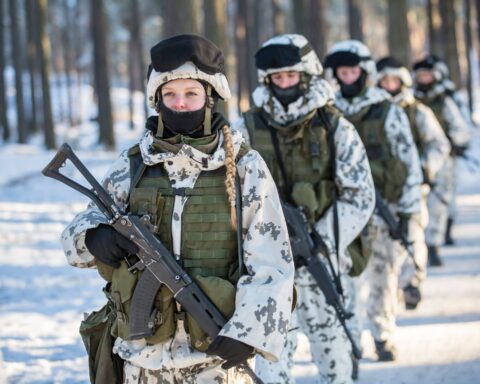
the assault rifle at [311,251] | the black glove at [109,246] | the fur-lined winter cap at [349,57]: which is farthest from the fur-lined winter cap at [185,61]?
the fur-lined winter cap at [349,57]

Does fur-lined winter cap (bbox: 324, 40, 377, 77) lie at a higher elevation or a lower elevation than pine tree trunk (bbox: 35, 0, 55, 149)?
lower

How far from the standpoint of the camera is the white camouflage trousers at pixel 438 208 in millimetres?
9961

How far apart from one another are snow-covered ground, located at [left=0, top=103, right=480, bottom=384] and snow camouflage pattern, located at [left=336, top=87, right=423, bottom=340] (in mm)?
380

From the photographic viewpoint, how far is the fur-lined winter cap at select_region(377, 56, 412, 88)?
8.05m

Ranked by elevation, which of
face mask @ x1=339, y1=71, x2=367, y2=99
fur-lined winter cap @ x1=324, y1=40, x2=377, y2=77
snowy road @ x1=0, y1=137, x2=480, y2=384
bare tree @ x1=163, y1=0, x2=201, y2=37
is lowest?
snowy road @ x1=0, y1=137, x2=480, y2=384

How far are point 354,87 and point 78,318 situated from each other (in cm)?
331

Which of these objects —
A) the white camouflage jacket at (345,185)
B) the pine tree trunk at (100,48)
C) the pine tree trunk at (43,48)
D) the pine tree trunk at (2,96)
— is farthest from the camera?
the pine tree trunk at (2,96)

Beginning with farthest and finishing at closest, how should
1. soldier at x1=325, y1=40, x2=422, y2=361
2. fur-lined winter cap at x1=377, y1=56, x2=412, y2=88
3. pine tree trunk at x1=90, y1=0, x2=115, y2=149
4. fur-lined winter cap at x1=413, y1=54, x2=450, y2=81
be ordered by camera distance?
1. pine tree trunk at x1=90, y1=0, x2=115, y2=149
2. fur-lined winter cap at x1=413, y1=54, x2=450, y2=81
3. fur-lined winter cap at x1=377, y1=56, x2=412, y2=88
4. soldier at x1=325, y1=40, x2=422, y2=361

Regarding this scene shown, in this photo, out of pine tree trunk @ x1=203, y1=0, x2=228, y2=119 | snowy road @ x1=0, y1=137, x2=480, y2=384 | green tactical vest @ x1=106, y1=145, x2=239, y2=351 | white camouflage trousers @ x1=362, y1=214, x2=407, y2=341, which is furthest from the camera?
pine tree trunk @ x1=203, y1=0, x2=228, y2=119

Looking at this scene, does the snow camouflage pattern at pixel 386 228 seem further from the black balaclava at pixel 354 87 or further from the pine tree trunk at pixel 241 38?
the pine tree trunk at pixel 241 38

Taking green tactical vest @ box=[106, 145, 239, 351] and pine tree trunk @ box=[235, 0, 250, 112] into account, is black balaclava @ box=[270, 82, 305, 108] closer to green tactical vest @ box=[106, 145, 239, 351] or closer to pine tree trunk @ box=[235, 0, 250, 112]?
green tactical vest @ box=[106, 145, 239, 351]

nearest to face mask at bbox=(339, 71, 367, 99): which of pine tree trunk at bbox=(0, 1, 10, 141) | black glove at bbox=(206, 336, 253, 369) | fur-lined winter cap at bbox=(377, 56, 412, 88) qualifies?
fur-lined winter cap at bbox=(377, 56, 412, 88)

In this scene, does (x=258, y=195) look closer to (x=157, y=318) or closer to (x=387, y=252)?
(x=157, y=318)

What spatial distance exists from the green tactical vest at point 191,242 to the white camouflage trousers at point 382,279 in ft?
11.2
